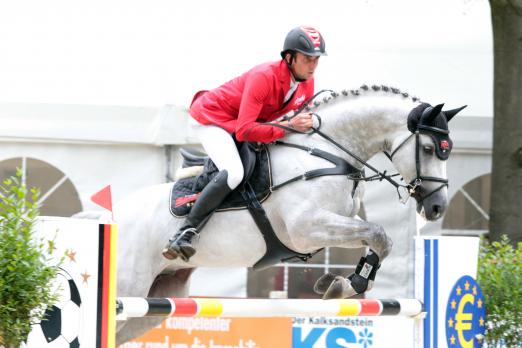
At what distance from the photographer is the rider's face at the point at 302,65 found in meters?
4.46

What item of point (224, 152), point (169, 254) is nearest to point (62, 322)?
point (169, 254)

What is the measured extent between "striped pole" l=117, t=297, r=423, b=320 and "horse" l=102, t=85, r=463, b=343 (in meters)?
0.09

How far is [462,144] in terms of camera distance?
810 cm

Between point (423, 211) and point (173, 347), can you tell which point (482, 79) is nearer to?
point (173, 347)

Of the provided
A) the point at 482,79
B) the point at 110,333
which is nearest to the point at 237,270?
the point at 482,79

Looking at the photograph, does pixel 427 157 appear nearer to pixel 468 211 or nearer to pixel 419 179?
pixel 419 179

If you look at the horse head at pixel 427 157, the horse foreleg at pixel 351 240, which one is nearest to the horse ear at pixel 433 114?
the horse head at pixel 427 157

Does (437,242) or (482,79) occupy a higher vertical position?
(482,79)

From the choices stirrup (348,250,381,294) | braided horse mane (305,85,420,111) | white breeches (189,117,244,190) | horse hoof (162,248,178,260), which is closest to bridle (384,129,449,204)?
braided horse mane (305,85,420,111)

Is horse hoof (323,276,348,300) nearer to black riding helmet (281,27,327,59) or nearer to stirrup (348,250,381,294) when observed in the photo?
stirrup (348,250,381,294)

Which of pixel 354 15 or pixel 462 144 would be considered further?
pixel 354 15

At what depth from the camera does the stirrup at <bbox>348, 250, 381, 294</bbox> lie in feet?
14.0

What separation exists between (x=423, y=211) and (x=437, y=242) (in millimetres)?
190

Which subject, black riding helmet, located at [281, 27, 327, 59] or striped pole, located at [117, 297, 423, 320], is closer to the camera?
striped pole, located at [117, 297, 423, 320]
